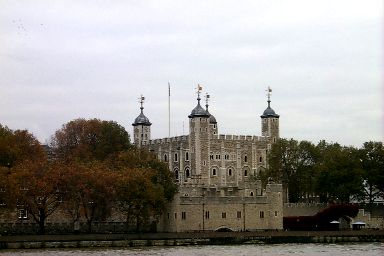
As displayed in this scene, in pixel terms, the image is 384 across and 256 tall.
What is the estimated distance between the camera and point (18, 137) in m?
90.8

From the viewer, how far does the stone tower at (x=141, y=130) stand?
125000 mm

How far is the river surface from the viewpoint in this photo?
62.1m

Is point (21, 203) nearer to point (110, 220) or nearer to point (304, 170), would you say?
point (110, 220)

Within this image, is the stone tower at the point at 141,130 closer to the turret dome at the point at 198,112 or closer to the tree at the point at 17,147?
the turret dome at the point at 198,112

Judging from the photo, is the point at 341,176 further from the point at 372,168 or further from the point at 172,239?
the point at 172,239

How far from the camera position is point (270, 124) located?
4796 inches

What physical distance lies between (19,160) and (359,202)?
3431cm

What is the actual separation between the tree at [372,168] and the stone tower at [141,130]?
3625 centimetres

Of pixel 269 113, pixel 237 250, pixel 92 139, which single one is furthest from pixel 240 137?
pixel 237 250

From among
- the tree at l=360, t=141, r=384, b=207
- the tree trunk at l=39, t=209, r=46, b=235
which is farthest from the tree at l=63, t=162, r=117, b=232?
the tree at l=360, t=141, r=384, b=207

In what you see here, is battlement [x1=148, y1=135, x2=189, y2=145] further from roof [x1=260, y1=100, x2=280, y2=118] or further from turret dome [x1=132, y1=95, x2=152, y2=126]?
roof [x1=260, y1=100, x2=280, y2=118]

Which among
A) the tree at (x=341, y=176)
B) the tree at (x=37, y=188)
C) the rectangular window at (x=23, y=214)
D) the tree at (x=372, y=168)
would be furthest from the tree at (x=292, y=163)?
the tree at (x=37, y=188)

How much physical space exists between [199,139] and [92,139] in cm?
1806

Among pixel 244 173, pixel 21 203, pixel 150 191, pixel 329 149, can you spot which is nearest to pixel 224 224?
pixel 150 191
